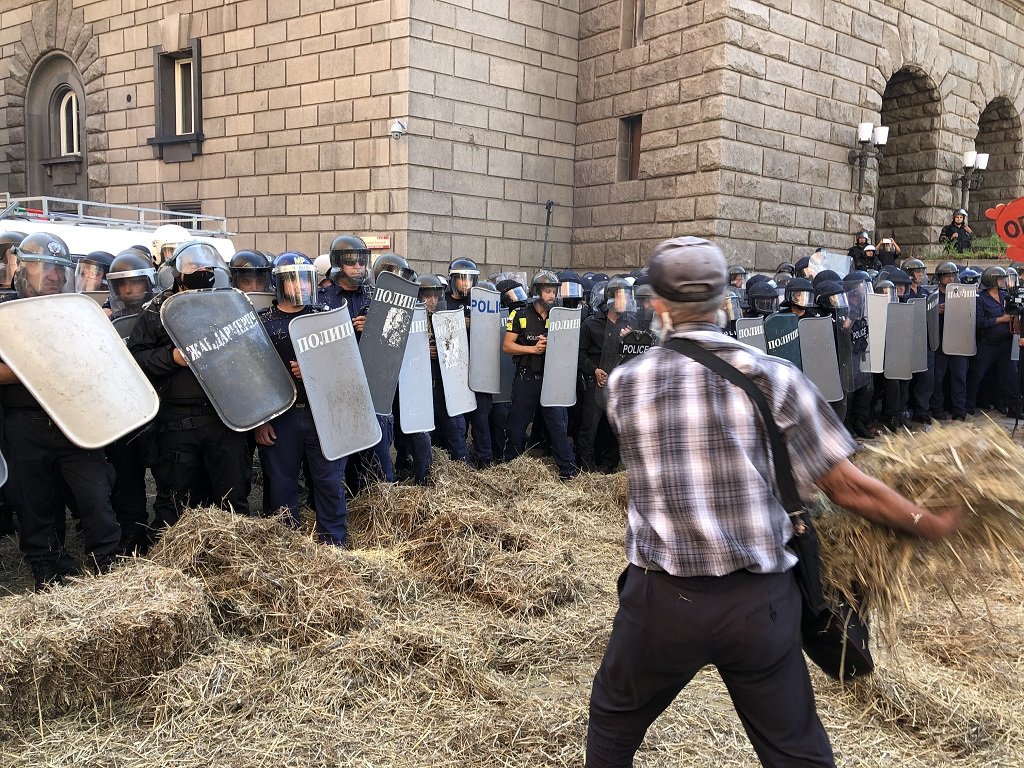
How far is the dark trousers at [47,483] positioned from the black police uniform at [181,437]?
1.42 feet

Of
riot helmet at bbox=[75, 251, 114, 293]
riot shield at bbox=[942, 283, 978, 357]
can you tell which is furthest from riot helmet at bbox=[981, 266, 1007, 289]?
riot helmet at bbox=[75, 251, 114, 293]

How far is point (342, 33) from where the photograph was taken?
41.8ft

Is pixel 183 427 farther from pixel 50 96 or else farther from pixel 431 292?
pixel 50 96

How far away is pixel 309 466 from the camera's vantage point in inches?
184

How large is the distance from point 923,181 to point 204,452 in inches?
623

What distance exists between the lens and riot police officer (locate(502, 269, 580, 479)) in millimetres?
6641

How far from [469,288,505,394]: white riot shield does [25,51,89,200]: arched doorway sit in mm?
14615

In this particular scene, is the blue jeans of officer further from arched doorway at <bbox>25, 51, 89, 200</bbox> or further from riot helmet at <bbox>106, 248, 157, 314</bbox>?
arched doorway at <bbox>25, 51, 89, 200</bbox>

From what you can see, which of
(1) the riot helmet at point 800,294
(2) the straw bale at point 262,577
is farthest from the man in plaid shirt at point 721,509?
(1) the riot helmet at point 800,294

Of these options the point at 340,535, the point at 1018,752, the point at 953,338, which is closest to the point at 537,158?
the point at 953,338

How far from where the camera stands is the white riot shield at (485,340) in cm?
655

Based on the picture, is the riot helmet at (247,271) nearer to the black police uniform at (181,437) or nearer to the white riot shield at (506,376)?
the black police uniform at (181,437)

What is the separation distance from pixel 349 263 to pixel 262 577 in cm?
252

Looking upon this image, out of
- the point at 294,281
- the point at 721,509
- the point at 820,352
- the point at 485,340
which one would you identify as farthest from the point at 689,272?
the point at 820,352
